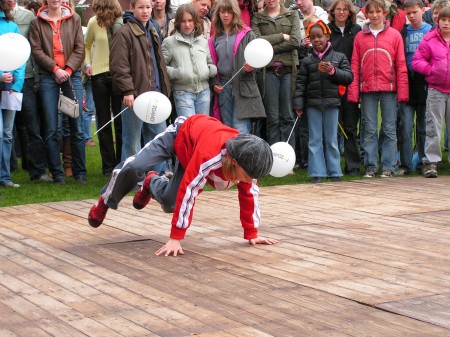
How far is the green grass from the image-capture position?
949 cm

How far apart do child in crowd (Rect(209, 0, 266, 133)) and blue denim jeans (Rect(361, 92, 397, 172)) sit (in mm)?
1283

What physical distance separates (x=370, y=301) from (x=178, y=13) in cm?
599

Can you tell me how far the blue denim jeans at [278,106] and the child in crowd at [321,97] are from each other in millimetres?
551

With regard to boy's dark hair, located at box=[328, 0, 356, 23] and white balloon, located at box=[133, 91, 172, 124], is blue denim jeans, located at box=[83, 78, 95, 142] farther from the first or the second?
white balloon, located at box=[133, 91, 172, 124]

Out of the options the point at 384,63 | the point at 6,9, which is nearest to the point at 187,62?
the point at 6,9

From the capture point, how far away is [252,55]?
1023cm

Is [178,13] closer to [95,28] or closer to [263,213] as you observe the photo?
[95,28]

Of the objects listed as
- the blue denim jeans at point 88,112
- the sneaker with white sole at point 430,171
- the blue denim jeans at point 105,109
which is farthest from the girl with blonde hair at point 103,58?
the sneaker with white sole at point 430,171

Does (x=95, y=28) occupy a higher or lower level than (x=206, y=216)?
higher

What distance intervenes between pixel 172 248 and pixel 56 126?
4.48 meters

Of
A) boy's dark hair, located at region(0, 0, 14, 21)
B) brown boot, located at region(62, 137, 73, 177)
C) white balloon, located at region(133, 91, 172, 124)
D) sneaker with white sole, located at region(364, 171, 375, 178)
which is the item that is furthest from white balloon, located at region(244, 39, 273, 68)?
brown boot, located at region(62, 137, 73, 177)

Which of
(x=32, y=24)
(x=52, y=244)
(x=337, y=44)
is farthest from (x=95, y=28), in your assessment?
(x=52, y=244)

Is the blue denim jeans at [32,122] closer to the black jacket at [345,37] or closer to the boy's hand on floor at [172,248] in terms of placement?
the black jacket at [345,37]

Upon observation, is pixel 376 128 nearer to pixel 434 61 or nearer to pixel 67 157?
pixel 434 61
